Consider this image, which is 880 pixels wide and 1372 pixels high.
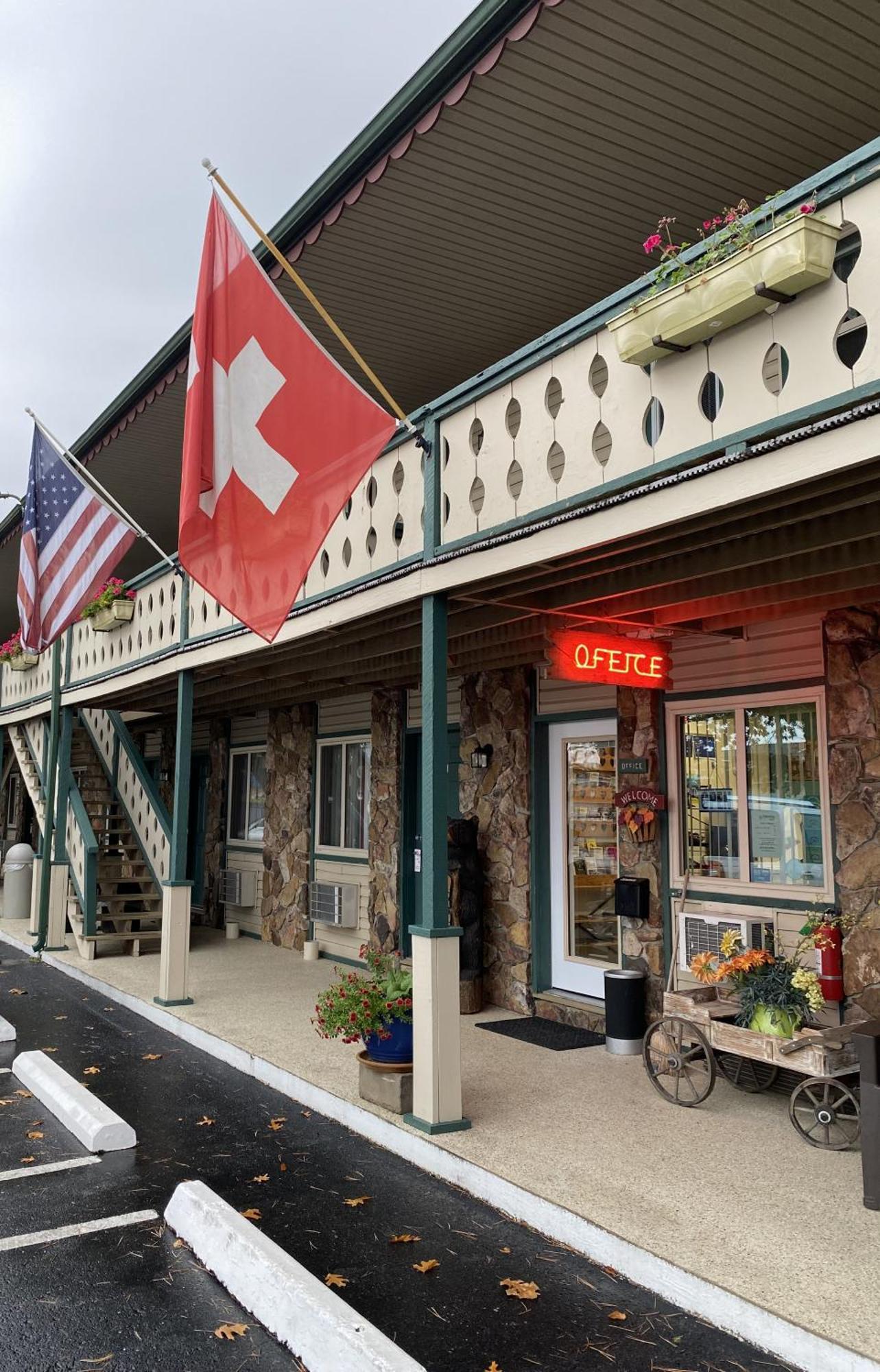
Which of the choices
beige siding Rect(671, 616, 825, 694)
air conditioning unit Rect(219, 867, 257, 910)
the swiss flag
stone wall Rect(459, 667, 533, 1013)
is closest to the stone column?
beige siding Rect(671, 616, 825, 694)

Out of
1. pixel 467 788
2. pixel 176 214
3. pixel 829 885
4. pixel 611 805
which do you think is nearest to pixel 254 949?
pixel 467 788

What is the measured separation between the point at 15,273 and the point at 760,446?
76.6 metres

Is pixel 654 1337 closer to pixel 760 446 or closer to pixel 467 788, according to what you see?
pixel 760 446

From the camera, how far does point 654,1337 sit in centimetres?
357

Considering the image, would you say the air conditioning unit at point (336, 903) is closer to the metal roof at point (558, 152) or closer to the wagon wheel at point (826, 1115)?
the metal roof at point (558, 152)

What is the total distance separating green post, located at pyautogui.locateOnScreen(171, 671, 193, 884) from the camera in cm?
911

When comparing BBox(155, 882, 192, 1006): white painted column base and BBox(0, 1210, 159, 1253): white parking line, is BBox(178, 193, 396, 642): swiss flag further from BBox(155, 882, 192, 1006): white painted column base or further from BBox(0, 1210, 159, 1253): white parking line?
BBox(155, 882, 192, 1006): white painted column base

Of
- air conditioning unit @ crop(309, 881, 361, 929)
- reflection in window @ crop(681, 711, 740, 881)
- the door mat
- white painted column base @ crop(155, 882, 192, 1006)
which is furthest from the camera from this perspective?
air conditioning unit @ crop(309, 881, 361, 929)

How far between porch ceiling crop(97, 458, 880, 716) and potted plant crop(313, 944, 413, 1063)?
240 centimetres

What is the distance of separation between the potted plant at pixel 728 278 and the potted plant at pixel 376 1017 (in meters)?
3.85

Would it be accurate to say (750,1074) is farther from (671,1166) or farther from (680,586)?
(680,586)

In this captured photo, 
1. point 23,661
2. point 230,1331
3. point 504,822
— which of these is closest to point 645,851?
point 504,822

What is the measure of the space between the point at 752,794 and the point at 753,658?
0.94 meters

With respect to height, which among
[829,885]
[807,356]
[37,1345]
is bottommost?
[37,1345]
